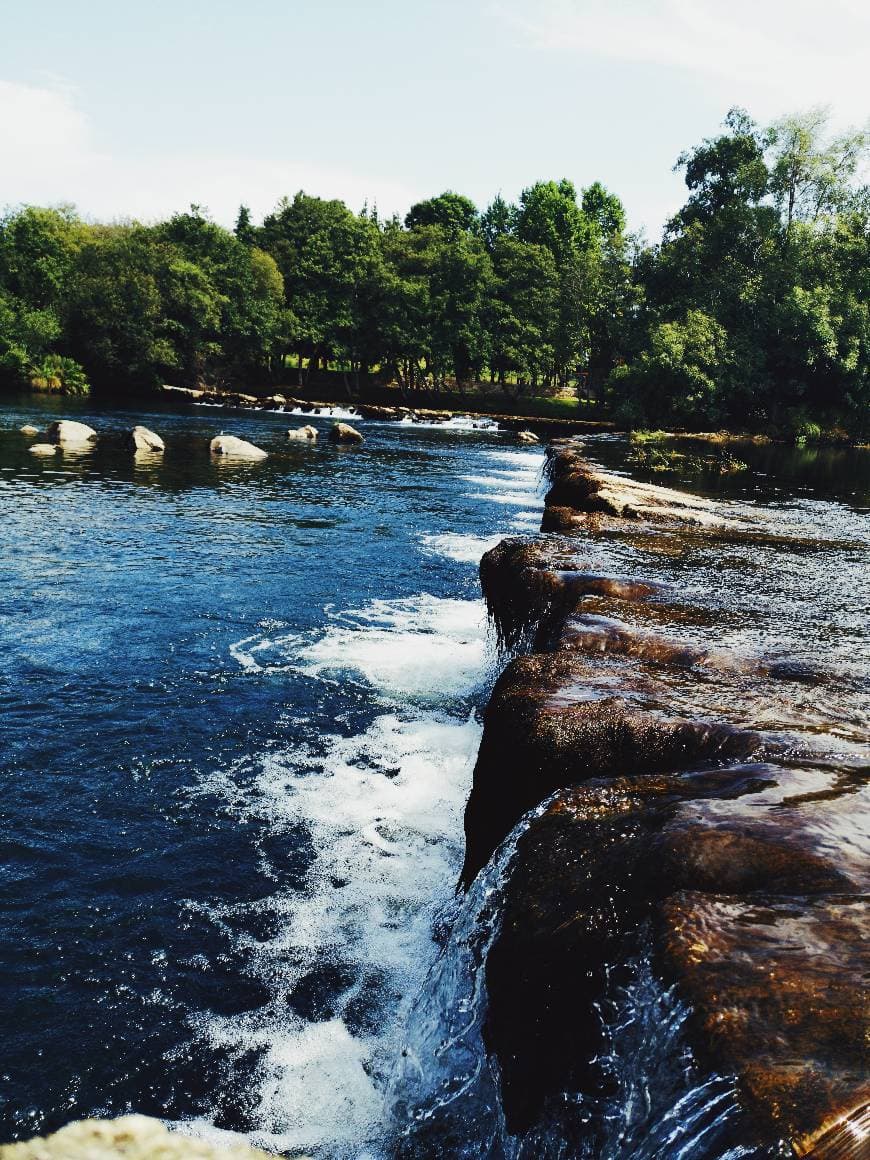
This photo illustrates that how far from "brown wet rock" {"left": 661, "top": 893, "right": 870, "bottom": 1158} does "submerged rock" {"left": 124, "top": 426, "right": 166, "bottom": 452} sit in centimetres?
3303

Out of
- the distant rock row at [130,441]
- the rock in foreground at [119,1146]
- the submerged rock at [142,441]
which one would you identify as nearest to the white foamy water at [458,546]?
the rock in foreground at [119,1146]

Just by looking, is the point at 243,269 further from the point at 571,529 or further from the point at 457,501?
the point at 571,529

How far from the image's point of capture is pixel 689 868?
12.0ft

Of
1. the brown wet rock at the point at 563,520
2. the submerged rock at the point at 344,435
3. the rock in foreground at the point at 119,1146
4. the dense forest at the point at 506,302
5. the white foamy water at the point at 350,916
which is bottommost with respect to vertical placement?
the white foamy water at the point at 350,916

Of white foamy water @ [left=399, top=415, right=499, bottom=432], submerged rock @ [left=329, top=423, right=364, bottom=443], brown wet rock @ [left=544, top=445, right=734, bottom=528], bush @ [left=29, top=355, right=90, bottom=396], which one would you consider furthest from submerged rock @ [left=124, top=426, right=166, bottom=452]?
bush @ [left=29, top=355, right=90, bottom=396]

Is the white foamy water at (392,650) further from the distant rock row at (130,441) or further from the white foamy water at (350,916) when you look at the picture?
the distant rock row at (130,441)

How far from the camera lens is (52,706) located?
9234 millimetres

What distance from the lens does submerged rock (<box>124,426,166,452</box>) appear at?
32669 mm

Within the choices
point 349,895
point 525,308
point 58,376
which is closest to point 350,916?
point 349,895

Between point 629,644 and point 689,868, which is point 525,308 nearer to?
point 629,644

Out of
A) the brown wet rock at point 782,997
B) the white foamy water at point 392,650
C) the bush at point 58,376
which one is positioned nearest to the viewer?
the brown wet rock at point 782,997

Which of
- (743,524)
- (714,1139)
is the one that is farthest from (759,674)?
(743,524)

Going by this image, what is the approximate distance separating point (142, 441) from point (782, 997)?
112 ft

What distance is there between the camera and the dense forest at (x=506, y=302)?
162ft
